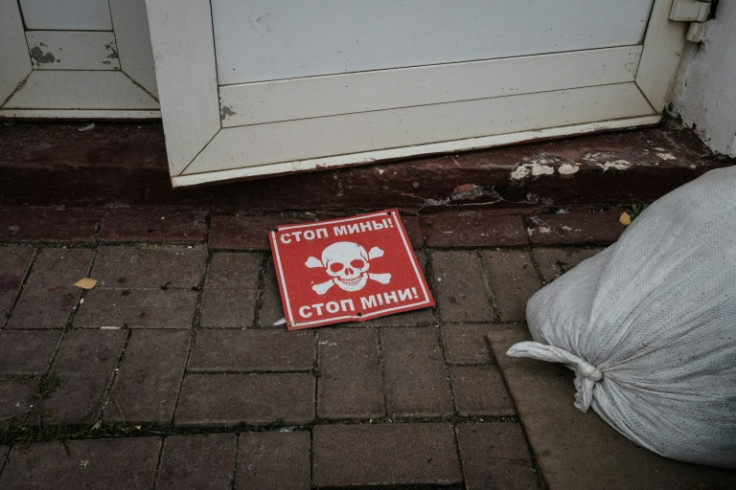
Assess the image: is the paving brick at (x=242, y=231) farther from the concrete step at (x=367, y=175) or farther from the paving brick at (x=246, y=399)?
the paving brick at (x=246, y=399)

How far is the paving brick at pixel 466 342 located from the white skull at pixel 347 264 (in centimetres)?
33

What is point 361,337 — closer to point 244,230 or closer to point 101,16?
point 244,230

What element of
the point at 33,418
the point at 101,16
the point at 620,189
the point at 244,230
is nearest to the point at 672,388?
the point at 620,189

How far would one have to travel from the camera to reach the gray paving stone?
1.64 m

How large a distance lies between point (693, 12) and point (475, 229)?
3.59ft

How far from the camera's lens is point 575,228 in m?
2.46

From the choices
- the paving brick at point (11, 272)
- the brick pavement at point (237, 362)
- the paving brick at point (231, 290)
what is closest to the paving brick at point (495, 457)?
the brick pavement at point (237, 362)

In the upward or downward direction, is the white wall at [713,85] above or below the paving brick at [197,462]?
above

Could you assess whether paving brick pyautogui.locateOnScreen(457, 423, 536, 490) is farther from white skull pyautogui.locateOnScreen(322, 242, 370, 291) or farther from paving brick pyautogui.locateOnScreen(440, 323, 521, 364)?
white skull pyautogui.locateOnScreen(322, 242, 370, 291)

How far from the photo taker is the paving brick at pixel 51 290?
201 centimetres

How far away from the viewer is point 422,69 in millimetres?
2238

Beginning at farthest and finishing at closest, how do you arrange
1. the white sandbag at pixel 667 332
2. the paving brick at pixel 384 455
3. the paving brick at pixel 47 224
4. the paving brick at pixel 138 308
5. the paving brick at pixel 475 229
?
1. the paving brick at pixel 475 229
2. the paving brick at pixel 47 224
3. the paving brick at pixel 138 308
4. the paving brick at pixel 384 455
5. the white sandbag at pixel 667 332

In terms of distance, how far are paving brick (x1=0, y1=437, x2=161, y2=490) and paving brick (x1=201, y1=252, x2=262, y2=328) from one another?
459 millimetres

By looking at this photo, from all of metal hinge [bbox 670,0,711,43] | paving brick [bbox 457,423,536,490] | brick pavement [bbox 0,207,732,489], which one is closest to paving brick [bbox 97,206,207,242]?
brick pavement [bbox 0,207,732,489]
